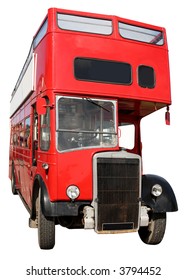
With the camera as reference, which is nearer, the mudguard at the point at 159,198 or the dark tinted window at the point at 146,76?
the mudguard at the point at 159,198

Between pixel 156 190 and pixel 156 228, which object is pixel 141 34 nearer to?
pixel 156 190

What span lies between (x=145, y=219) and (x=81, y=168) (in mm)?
1489

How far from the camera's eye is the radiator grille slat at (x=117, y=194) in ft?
18.6

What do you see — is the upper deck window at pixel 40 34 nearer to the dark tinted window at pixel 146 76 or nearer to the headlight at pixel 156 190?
the dark tinted window at pixel 146 76

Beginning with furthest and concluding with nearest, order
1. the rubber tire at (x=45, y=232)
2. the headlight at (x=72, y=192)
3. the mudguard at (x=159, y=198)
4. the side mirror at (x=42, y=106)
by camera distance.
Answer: the mudguard at (x=159, y=198), the rubber tire at (x=45, y=232), the side mirror at (x=42, y=106), the headlight at (x=72, y=192)

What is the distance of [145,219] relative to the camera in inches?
235

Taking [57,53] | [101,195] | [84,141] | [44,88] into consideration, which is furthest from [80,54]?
[101,195]

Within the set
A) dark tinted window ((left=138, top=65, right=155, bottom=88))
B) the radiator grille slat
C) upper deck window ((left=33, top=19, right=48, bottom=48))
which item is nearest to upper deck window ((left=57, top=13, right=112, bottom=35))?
upper deck window ((left=33, top=19, right=48, bottom=48))

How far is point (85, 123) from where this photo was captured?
236 inches

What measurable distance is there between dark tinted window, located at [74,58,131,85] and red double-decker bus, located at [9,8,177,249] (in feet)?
0.06

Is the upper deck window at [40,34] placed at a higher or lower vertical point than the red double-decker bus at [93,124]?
higher

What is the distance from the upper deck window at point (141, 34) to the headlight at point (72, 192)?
9.78 feet

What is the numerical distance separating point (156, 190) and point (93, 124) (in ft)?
5.62

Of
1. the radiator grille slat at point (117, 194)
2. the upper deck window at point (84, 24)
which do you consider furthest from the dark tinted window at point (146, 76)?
the radiator grille slat at point (117, 194)
